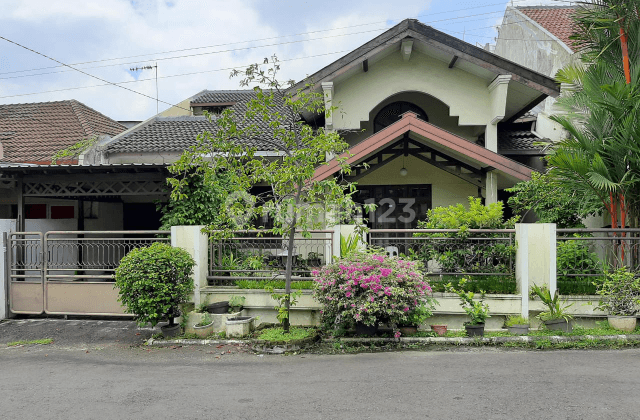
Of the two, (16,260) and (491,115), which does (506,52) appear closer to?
(491,115)

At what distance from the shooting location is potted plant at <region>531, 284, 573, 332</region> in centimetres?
737

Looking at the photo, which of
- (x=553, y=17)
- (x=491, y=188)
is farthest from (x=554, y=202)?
(x=553, y=17)

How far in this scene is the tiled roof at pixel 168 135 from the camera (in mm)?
13797

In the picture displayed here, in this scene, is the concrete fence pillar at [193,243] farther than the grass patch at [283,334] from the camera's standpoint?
Yes

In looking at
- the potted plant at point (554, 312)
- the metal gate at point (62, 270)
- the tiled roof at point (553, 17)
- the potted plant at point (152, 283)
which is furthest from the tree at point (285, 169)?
the tiled roof at point (553, 17)

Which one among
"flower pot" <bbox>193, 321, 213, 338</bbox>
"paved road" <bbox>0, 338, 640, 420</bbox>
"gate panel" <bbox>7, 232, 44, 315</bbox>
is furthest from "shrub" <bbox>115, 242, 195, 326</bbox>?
"gate panel" <bbox>7, 232, 44, 315</bbox>

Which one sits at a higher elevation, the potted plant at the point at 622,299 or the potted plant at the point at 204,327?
the potted plant at the point at 622,299

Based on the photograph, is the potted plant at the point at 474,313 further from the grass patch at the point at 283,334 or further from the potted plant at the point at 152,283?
the potted plant at the point at 152,283

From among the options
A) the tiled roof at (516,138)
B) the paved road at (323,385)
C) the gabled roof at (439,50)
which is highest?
the gabled roof at (439,50)

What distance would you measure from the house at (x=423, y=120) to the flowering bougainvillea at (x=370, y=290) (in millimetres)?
3423

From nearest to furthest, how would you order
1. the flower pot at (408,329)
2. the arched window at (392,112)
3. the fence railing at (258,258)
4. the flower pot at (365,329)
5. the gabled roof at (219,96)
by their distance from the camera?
the flower pot at (365,329) → the flower pot at (408,329) → the fence railing at (258,258) → the arched window at (392,112) → the gabled roof at (219,96)

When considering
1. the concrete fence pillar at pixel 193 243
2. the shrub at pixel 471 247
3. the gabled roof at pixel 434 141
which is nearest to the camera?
the shrub at pixel 471 247

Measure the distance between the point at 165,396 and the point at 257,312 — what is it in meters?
3.18

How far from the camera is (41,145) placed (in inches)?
619
